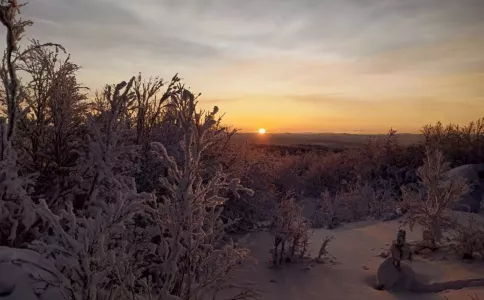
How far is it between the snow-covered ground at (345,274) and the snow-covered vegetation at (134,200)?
32cm

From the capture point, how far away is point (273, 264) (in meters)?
9.86

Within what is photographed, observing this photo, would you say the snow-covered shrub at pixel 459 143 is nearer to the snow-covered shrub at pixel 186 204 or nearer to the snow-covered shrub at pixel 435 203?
the snow-covered shrub at pixel 435 203

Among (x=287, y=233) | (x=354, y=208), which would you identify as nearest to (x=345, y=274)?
(x=287, y=233)

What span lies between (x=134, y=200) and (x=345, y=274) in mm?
6497

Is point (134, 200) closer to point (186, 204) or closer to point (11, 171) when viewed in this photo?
point (186, 204)

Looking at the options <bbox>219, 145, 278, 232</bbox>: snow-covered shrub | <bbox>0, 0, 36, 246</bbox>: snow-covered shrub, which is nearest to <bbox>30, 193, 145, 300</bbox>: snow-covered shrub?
<bbox>0, 0, 36, 246</bbox>: snow-covered shrub

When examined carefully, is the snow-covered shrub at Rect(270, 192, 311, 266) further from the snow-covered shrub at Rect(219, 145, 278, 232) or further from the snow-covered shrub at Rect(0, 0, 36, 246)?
the snow-covered shrub at Rect(0, 0, 36, 246)

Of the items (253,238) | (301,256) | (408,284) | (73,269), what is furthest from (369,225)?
(73,269)

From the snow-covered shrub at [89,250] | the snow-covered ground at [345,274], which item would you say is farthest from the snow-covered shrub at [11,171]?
the snow-covered ground at [345,274]

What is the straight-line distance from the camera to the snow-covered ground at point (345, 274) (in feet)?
25.3

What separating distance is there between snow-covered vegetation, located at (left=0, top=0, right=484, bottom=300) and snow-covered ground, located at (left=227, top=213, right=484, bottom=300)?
0.32 m

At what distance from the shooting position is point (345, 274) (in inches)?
356

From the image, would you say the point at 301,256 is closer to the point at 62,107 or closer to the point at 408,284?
the point at 408,284

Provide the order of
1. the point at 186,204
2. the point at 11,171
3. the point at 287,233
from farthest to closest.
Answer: the point at 287,233 → the point at 11,171 → the point at 186,204
